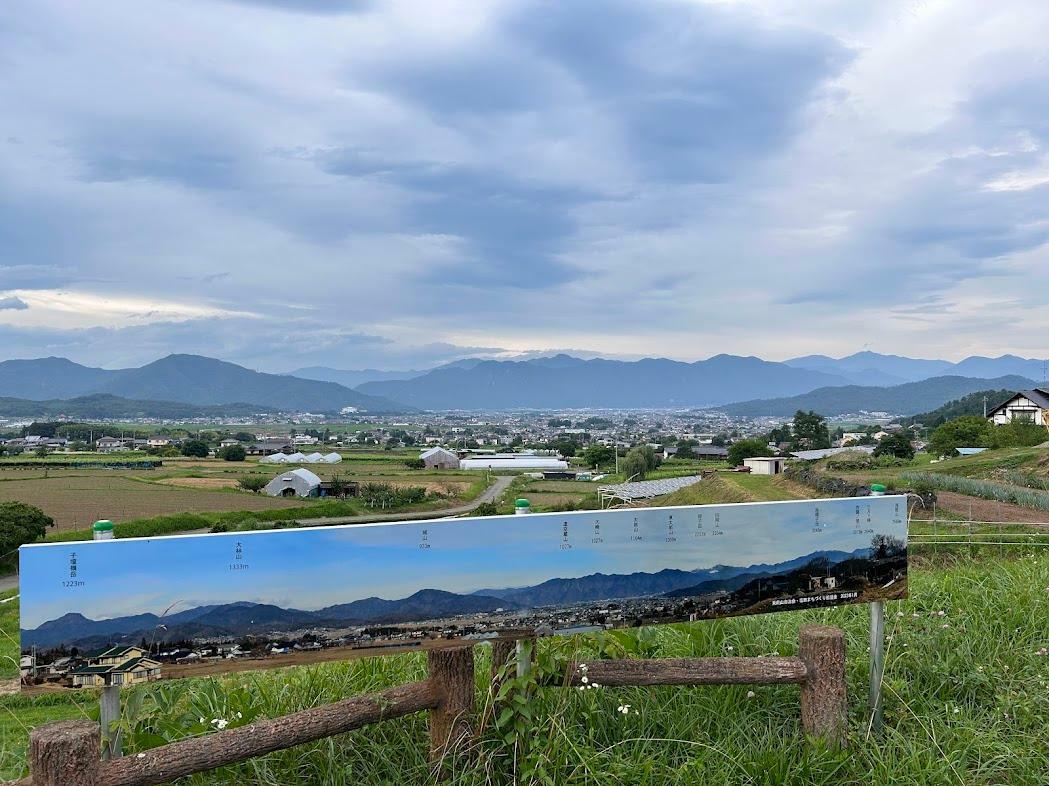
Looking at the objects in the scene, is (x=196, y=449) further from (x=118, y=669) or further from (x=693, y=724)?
(x=693, y=724)

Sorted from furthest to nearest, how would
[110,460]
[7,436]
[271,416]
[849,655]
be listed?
[271,416] → [7,436] → [110,460] → [849,655]

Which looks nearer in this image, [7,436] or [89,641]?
[89,641]

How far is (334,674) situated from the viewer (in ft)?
12.6

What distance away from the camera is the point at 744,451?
50.4 m

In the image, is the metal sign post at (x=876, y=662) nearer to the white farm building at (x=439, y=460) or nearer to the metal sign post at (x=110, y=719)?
the metal sign post at (x=110, y=719)

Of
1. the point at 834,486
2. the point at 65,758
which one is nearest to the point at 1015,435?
the point at 834,486

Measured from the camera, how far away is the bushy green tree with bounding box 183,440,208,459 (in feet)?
238

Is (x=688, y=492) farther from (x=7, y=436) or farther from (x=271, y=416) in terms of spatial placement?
(x=271, y=416)

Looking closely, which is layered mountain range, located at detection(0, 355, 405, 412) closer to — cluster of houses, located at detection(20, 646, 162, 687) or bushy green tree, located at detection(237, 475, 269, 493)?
bushy green tree, located at detection(237, 475, 269, 493)

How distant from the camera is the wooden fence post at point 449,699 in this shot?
3057 millimetres

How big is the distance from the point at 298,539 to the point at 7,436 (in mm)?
97766

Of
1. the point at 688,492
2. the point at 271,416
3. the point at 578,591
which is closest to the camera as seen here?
the point at 578,591

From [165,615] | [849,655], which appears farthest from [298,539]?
[849,655]

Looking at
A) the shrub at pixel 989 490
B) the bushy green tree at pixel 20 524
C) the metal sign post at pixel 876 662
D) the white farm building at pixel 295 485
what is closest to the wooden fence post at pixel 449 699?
the metal sign post at pixel 876 662
